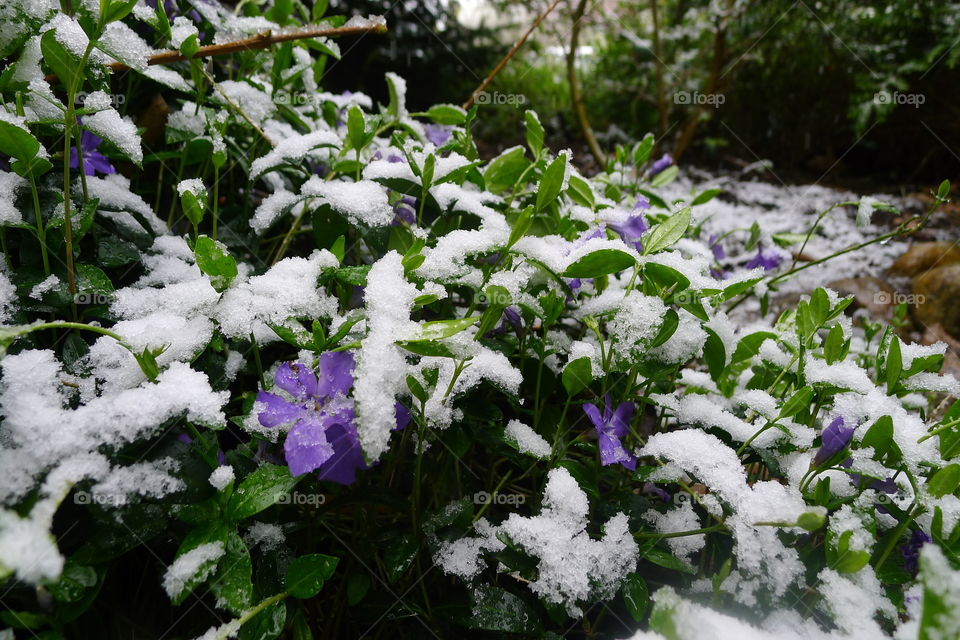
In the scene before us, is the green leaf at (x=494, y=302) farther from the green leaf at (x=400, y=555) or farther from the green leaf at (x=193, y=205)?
the green leaf at (x=193, y=205)

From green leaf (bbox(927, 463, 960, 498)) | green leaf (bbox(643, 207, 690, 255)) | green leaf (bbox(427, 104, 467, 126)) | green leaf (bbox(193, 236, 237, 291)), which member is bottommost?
green leaf (bbox(927, 463, 960, 498))

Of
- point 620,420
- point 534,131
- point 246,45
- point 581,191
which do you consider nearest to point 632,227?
point 581,191

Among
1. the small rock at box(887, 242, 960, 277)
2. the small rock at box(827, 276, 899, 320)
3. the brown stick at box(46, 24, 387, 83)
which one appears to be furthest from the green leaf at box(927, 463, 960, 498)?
the small rock at box(887, 242, 960, 277)

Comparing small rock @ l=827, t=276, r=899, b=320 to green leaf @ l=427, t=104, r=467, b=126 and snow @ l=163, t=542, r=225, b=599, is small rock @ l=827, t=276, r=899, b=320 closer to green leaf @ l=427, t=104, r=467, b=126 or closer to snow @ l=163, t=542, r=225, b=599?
green leaf @ l=427, t=104, r=467, b=126

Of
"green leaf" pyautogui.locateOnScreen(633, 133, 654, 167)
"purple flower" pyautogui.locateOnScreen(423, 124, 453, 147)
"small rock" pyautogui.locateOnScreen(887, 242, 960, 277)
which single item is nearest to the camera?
"green leaf" pyautogui.locateOnScreen(633, 133, 654, 167)

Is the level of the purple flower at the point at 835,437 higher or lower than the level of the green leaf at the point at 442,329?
lower

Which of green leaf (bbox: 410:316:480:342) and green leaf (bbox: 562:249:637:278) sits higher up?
green leaf (bbox: 562:249:637:278)

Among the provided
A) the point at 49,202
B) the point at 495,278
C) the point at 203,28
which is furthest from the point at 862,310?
the point at 49,202

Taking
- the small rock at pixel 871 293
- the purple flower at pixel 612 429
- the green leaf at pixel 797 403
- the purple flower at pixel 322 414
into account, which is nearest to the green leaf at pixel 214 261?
the purple flower at pixel 322 414
